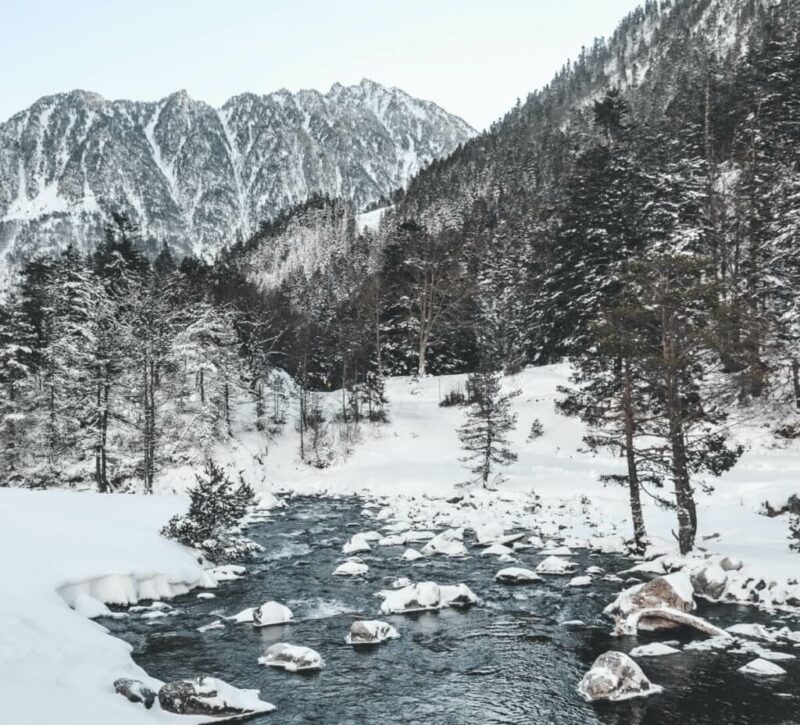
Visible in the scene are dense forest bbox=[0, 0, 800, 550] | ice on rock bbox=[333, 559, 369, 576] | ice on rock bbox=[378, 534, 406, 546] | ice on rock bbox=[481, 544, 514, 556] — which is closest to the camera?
ice on rock bbox=[333, 559, 369, 576]

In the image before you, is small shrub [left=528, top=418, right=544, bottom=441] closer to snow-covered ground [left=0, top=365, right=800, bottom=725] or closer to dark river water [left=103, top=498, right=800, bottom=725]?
snow-covered ground [left=0, top=365, right=800, bottom=725]

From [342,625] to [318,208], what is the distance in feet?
552

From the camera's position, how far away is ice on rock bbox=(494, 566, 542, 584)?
1756 cm

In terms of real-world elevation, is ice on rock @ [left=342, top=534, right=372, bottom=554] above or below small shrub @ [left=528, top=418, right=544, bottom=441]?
below

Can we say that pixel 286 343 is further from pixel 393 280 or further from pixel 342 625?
pixel 342 625

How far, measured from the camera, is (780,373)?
106ft

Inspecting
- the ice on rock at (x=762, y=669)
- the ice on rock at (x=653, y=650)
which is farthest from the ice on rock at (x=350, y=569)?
the ice on rock at (x=762, y=669)

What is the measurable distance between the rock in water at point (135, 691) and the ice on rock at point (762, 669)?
1050 centimetres

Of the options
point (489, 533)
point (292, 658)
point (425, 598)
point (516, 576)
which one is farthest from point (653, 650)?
point (489, 533)

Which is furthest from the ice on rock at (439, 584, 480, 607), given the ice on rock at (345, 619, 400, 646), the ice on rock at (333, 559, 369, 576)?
the ice on rock at (333, 559, 369, 576)

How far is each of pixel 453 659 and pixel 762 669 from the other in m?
5.76

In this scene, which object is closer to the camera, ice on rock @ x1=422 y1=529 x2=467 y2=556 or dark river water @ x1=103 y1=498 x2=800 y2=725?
dark river water @ x1=103 y1=498 x2=800 y2=725

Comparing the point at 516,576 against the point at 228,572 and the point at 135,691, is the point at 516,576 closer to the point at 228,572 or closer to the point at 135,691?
the point at 228,572

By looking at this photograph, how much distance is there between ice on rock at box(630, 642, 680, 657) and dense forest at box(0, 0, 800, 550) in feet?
22.7
